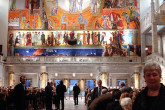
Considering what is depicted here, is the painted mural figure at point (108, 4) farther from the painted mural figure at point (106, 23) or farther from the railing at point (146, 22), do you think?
the railing at point (146, 22)

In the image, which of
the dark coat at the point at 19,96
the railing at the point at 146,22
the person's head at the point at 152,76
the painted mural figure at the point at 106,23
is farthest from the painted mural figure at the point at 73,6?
the person's head at the point at 152,76

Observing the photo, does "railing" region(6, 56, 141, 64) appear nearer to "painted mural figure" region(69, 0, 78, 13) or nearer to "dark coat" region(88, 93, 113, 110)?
"painted mural figure" region(69, 0, 78, 13)

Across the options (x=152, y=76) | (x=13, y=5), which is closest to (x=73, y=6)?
(x=13, y=5)

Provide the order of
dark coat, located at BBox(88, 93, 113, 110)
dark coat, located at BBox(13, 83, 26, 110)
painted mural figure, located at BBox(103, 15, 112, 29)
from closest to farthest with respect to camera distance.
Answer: dark coat, located at BBox(88, 93, 113, 110), dark coat, located at BBox(13, 83, 26, 110), painted mural figure, located at BBox(103, 15, 112, 29)

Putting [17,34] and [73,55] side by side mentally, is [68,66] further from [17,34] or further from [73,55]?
[17,34]

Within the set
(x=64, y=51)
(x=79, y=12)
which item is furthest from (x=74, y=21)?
(x=64, y=51)

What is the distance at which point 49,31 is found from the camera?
33.8m

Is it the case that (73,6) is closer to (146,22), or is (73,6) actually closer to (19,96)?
(146,22)

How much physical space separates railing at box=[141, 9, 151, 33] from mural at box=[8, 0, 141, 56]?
0.94 m

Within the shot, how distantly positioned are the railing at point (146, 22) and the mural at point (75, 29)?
94 cm

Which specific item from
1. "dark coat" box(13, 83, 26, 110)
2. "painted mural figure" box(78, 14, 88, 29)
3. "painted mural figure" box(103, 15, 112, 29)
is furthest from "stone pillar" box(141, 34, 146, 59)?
"dark coat" box(13, 83, 26, 110)

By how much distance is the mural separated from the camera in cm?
3328

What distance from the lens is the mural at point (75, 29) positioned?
33281 mm

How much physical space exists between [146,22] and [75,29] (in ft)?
27.3
